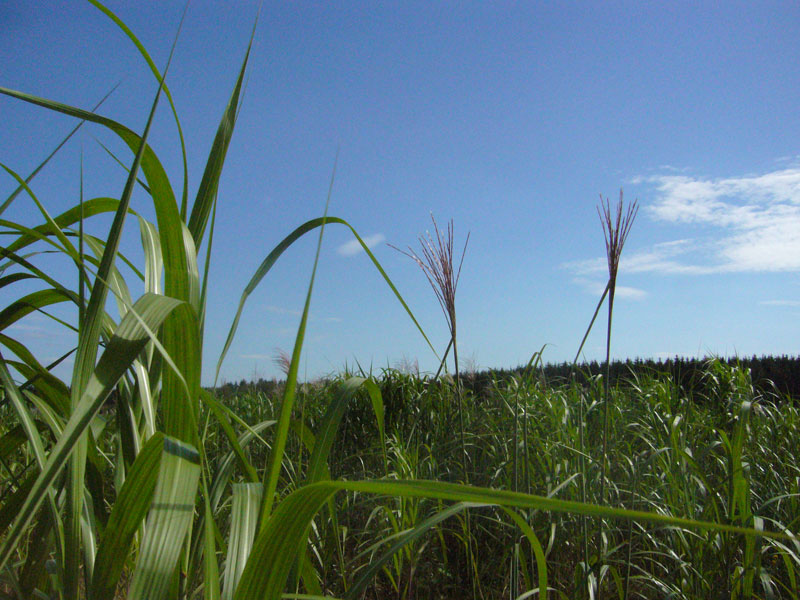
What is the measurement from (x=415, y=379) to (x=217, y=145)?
4981 mm

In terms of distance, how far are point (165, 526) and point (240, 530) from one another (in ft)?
0.69

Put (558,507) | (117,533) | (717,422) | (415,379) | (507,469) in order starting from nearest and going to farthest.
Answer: (558,507) → (117,533) → (507,469) → (717,422) → (415,379)

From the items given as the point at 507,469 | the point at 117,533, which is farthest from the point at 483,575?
the point at 117,533

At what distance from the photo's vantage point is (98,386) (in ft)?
1.97

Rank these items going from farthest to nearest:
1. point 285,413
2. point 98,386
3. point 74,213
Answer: point 74,213 < point 285,413 < point 98,386

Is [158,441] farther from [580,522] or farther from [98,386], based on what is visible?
[580,522]

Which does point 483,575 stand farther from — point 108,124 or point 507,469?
point 108,124

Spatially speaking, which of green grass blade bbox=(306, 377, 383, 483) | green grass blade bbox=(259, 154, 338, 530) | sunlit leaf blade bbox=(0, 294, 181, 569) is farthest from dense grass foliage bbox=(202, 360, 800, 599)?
sunlit leaf blade bbox=(0, 294, 181, 569)

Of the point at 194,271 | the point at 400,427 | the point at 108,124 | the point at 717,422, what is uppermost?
the point at 108,124

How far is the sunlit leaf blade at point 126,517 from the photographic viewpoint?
2.50 feet

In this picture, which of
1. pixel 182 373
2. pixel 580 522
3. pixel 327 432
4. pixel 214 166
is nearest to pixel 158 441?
pixel 182 373

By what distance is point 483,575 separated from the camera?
91.5 inches

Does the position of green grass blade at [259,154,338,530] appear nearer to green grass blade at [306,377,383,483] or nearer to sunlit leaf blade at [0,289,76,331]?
green grass blade at [306,377,383,483]

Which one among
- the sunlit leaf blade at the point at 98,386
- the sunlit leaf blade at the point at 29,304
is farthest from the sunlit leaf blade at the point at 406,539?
the sunlit leaf blade at the point at 29,304
